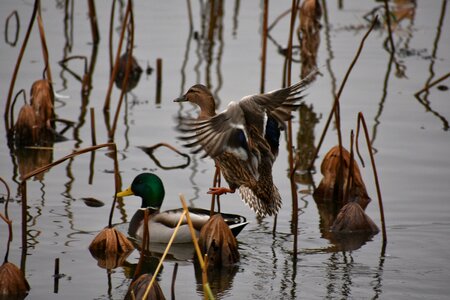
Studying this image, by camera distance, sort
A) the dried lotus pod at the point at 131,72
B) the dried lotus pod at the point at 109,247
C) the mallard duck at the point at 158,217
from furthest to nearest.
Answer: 1. the dried lotus pod at the point at 131,72
2. the mallard duck at the point at 158,217
3. the dried lotus pod at the point at 109,247

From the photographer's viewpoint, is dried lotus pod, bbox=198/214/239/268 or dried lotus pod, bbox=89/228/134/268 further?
dried lotus pod, bbox=89/228/134/268

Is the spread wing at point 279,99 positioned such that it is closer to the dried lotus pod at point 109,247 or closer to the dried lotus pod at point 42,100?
the dried lotus pod at point 109,247

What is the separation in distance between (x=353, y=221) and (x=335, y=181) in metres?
0.80

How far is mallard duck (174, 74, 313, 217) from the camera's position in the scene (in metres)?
6.61

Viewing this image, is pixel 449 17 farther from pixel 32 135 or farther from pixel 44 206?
pixel 44 206

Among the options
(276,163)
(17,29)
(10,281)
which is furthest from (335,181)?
(17,29)

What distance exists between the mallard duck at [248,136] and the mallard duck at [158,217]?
0.35 meters

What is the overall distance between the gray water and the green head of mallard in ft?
0.92

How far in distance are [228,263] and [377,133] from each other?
12.6ft

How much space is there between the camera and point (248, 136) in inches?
274

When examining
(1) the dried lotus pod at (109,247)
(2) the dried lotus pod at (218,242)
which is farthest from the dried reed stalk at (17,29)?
(2) the dried lotus pod at (218,242)

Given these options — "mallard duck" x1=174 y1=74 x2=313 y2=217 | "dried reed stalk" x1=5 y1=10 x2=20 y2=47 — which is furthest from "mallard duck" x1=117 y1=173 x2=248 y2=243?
"dried reed stalk" x1=5 y1=10 x2=20 y2=47

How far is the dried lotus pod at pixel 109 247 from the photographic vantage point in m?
7.33

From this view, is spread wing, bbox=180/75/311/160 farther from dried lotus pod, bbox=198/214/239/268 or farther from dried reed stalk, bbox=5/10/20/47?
dried reed stalk, bbox=5/10/20/47
